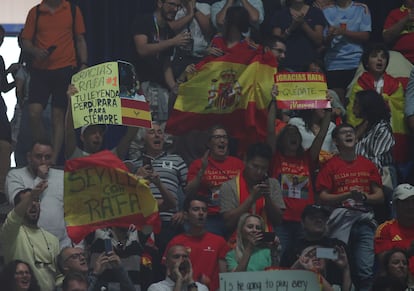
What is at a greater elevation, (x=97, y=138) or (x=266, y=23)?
(x=266, y=23)

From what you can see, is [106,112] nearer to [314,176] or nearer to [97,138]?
[97,138]

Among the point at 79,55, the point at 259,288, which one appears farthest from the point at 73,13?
the point at 259,288

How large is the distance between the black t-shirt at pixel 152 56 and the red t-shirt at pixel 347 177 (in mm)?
2033

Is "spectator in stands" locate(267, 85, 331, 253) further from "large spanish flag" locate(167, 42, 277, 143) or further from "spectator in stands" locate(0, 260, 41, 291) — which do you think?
"spectator in stands" locate(0, 260, 41, 291)

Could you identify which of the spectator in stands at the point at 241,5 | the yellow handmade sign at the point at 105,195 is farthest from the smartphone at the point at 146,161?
the spectator in stands at the point at 241,5

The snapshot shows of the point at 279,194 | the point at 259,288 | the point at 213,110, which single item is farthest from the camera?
the point at 213,110

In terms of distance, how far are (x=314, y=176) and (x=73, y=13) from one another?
107 inches

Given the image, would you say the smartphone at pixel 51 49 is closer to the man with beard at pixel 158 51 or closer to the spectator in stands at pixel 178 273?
the man with beard at pixel 158 51

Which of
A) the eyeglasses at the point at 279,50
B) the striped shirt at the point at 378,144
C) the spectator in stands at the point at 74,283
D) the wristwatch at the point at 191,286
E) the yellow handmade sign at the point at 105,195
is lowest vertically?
the wristwatch at the point at 191,286

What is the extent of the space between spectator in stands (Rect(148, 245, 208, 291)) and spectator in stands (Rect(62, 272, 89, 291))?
580 mm

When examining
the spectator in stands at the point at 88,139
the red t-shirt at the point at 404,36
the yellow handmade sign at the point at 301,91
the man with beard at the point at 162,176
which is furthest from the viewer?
the red t-shirt at the point at 404,36

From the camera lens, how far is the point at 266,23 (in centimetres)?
1966

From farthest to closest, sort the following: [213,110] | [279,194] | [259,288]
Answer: [213,110] → [279,194] → [259,288]

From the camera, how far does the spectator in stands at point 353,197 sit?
17.5 meters
